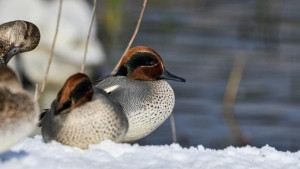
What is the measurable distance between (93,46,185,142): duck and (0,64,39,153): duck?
1.14m

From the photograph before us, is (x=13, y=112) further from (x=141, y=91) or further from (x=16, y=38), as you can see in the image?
(x=16, y=38)

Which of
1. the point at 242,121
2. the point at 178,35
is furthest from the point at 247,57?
the point at 242,121

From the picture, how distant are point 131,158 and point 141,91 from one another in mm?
1233

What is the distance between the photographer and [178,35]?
16.7 m

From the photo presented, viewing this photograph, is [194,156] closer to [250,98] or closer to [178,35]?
[250,98]

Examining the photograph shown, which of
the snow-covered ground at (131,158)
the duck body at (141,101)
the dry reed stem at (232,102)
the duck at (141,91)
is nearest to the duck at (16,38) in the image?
the duck at (141,91)

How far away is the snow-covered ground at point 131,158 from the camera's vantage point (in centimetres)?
419

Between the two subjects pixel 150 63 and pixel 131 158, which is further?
pixel 150 63

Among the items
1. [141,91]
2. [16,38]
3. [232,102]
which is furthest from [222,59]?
[141,91]

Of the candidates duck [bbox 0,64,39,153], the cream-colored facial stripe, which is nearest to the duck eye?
the cream-colored facial stripe

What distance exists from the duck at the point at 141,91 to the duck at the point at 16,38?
831 mm

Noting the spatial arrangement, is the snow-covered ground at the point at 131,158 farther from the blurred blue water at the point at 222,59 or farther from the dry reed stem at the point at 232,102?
the dry reed stem at the point at 232,102

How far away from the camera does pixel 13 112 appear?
3.96m

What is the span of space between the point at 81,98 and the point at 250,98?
8698mm
